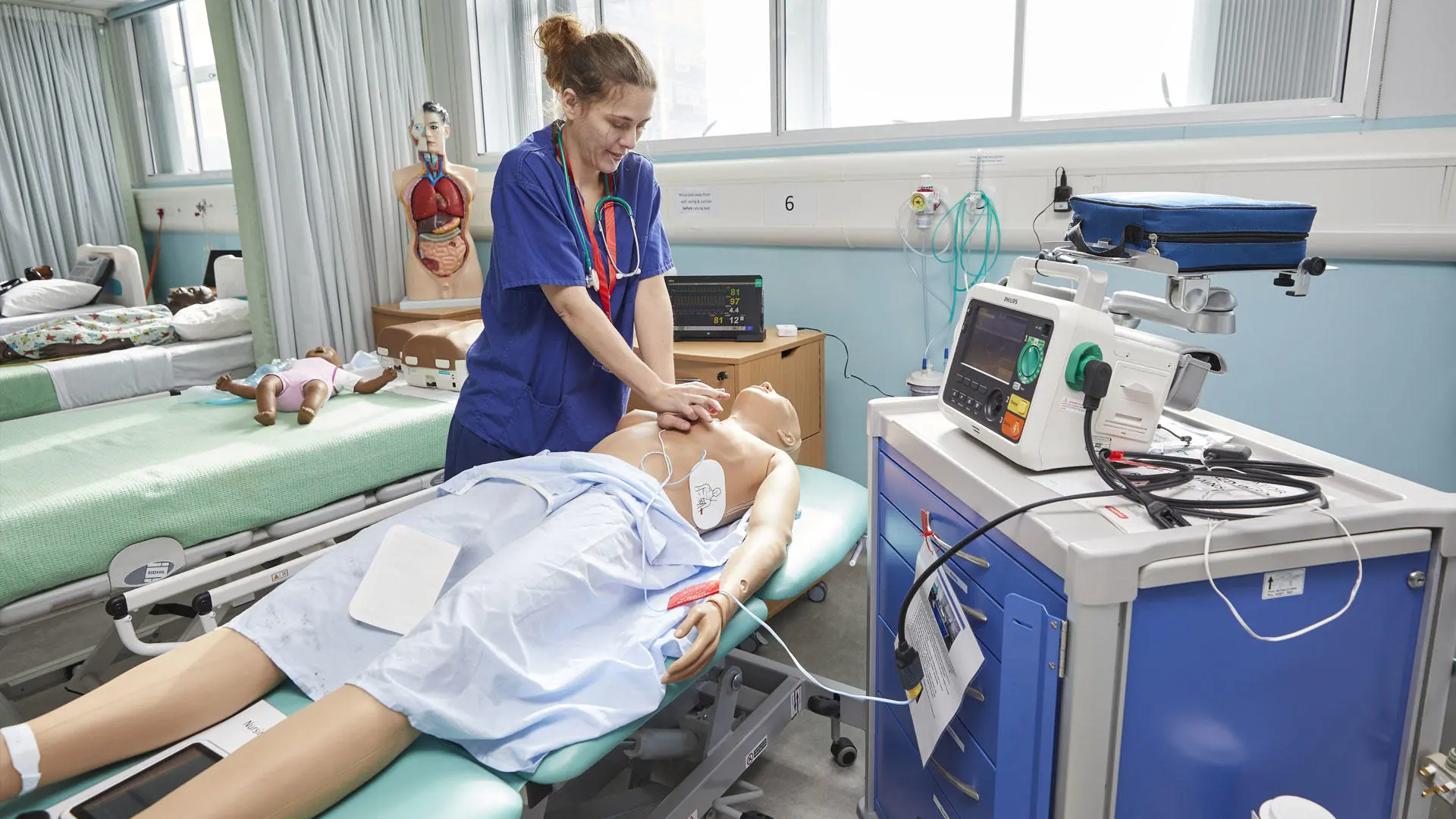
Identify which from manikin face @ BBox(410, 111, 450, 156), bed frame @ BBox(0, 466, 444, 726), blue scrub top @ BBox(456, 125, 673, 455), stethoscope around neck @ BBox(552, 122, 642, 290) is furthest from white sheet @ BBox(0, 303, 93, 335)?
stethoscope around neck @ BBox(552, 122, 642, 290)

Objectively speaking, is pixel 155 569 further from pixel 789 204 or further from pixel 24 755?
pixel 789 204

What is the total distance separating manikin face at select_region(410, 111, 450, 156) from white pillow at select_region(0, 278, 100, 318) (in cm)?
273

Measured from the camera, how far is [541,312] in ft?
5.82

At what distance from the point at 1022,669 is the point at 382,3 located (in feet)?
12.6

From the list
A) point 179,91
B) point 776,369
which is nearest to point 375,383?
point 776,369

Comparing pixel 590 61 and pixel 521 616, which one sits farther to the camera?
pixel 590 61

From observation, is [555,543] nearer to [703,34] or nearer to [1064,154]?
[1064,154]

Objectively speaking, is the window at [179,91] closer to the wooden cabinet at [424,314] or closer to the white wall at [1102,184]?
the wooden cabinet at [424,314]

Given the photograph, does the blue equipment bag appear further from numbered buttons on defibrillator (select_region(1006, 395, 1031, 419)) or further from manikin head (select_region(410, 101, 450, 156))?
manikin head (select_region(410, 101, 450, 156))

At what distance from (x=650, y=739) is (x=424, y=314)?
7.96 feet

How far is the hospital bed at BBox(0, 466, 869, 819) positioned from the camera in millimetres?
1076

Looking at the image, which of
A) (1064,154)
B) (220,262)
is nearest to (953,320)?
(1064,154)

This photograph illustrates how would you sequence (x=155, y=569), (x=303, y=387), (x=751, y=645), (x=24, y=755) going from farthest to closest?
(x=303, y=387), (x=751, y=645), (x=155, y=569), (x=24, y=755)

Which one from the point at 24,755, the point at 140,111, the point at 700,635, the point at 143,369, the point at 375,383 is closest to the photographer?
the point at 24,755
